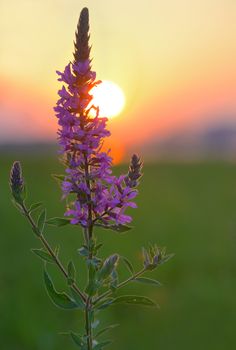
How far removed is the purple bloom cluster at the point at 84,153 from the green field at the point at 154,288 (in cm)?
415

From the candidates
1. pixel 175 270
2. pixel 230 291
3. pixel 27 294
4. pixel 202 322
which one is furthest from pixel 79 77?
pixel 175 270

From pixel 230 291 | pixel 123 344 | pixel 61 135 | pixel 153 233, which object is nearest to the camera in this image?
pixel 61 135

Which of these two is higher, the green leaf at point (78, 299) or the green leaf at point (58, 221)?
the green leaf at point (58, 221)

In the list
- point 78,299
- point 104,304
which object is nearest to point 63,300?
point 78,299

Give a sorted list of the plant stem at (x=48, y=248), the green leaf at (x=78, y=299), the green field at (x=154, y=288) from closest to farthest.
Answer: the plant stem at (x=48, y=248), the green leaf at (x=78, y=299), the green field at (x=154, y=288)

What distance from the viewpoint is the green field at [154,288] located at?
636cm

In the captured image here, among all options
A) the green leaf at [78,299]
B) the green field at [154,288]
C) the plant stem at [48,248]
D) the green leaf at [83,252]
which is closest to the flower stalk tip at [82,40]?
the plant stem at [48,248]

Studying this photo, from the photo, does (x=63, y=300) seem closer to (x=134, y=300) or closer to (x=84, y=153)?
(x=134, y=300)

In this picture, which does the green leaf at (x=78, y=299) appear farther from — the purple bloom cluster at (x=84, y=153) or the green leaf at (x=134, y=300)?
the purple bloom cluster at (x=84, y=153)

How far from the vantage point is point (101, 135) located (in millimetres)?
2338

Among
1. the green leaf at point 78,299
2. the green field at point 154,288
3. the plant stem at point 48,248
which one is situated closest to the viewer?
the plant stem at point 48,248

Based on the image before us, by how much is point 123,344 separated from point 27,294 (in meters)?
1.95

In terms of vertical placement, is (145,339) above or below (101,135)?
below

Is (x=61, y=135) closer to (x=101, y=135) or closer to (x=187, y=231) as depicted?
(x=101, y=135)
